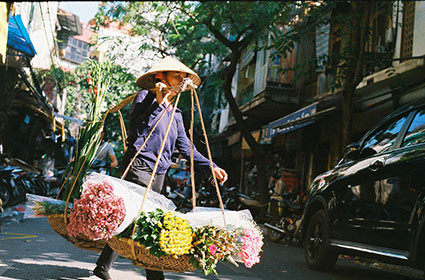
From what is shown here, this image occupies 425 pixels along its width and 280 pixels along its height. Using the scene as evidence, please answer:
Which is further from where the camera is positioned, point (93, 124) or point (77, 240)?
point (93, 124)

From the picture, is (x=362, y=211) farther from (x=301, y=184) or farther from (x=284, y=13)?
(x=301, y=184)

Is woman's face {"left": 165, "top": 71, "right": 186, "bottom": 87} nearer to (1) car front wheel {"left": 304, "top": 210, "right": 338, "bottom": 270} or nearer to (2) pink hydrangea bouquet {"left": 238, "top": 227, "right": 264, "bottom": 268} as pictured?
(2) pink hydrangea bouquet {"left": 238, "top": 227, "right": 264, "bottom": 268}

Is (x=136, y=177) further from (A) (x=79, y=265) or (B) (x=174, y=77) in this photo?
(A) (x=79, y=265)

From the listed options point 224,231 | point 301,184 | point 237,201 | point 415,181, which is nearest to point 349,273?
point 415,181

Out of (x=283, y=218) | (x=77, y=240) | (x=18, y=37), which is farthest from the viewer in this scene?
(x=18, y=37)

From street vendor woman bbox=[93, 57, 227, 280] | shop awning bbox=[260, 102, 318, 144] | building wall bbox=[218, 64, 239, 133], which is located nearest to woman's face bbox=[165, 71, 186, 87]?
street vendor woman bbox=[93, 57, 227, 280]

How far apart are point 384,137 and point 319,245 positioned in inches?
63.3

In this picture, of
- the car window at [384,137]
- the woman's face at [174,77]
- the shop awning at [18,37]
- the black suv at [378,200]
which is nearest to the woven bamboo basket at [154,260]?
the woman's face at [174,77]

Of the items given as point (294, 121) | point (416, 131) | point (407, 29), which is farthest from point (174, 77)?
point (294, 121)

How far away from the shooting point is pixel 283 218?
9352mm

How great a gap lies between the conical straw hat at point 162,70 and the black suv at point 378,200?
201 cm

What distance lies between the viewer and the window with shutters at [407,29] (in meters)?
11.2

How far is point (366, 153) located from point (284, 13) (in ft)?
31.4

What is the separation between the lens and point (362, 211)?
5090 millimetres
